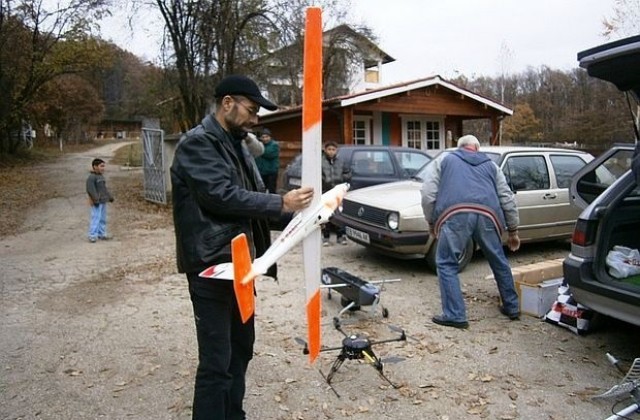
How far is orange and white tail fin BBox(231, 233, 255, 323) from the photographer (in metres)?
2.15

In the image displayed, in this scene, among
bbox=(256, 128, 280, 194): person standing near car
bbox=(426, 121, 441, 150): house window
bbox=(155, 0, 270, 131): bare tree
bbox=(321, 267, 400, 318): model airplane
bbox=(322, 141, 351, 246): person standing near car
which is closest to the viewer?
bbox=(321, 267, 400, 318): model airplane

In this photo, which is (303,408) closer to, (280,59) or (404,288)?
(404,288)

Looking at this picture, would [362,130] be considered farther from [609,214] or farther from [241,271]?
[241,271]

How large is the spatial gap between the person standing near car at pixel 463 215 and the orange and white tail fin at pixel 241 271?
9.15ft

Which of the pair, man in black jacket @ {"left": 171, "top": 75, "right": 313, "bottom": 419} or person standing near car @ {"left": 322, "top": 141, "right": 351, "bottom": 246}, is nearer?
man in black jacket @ {"left": 171, "top": 75, "right": 313, "bottom": 419}

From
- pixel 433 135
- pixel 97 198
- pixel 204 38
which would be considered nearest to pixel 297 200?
pixel 97 198

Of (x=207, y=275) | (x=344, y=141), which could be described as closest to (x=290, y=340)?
(x=207, y=275)

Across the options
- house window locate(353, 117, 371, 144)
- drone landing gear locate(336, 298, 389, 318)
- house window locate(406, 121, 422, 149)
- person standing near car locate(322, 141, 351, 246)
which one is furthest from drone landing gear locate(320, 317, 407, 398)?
house window locate(406, 121, 422, 149)

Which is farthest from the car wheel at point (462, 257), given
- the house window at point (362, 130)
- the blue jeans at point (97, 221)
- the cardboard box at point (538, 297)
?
the house window at point (362, 130)

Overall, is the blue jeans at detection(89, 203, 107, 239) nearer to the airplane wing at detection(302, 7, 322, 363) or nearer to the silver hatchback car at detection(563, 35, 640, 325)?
the airplane wing at detection(302, 7, 322, 363)

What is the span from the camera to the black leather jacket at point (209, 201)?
→ 2.27m

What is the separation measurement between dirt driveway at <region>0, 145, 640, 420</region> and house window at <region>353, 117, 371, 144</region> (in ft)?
38.2

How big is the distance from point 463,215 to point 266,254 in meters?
2.68

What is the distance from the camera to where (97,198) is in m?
8.82
